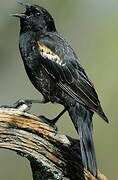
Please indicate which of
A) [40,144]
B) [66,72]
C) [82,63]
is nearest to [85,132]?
[40,144]

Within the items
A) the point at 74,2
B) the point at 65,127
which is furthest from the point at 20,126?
the point at 74,2

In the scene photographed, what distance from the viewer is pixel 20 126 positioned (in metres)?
6.14

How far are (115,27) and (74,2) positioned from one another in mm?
1087

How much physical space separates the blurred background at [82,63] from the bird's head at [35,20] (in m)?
3.06

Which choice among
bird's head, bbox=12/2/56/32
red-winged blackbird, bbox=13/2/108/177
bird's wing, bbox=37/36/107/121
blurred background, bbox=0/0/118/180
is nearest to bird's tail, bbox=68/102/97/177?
red-winged blackbird, bbox=13/2/108/177

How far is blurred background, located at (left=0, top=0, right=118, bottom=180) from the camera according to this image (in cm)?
1031

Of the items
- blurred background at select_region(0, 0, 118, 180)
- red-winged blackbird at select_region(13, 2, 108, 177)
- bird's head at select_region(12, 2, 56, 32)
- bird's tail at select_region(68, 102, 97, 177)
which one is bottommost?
blurred background at select_region(0, 0, 118, 180)

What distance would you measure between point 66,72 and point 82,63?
4.61 meters

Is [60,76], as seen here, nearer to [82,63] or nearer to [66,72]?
[66,72]

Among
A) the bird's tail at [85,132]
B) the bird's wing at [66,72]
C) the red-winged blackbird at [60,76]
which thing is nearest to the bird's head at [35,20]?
the red-winged blackbird at [60,76]

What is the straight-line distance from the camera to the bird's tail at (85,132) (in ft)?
20.5

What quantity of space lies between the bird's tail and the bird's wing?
0.45ft

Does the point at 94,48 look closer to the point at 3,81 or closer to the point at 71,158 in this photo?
the point at 3,81

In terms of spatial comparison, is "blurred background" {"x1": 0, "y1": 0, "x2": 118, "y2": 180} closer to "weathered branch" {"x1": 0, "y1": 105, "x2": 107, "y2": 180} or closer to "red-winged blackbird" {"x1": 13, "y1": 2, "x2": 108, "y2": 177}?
"red-winged blackbird" {"x1": 13, "y1": 2, "x2": 108, "y2": 177}
